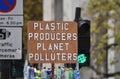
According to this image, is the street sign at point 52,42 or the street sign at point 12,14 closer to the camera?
the street sign at point 12,14

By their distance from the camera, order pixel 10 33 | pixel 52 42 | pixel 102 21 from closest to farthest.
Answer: pixel 10 33 < pixel 52 42 < pixel 102 21

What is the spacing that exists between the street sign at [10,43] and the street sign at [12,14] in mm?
94

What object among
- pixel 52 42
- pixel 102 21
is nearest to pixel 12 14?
pixel 52 42

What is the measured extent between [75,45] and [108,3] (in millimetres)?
23771

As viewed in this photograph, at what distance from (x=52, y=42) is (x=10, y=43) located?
1.56m

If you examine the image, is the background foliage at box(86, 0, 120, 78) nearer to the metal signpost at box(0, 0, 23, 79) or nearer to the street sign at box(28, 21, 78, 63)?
the street sign at box(28, 21, 78, 63)

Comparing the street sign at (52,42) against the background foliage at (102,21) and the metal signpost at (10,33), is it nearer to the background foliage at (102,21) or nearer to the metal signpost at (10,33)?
the metal signpost at (10,33)

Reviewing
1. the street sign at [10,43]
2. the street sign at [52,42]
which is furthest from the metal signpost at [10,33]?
the street sign at [52,42]

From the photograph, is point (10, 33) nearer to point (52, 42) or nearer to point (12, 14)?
point (12, 14)

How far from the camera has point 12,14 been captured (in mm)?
11586

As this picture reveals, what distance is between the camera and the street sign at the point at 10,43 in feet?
37.7

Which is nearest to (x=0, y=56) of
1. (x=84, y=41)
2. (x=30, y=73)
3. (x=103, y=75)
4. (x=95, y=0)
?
(x=30, y=73)

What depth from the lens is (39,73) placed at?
1301cm

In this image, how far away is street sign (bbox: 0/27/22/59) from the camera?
1149cm
